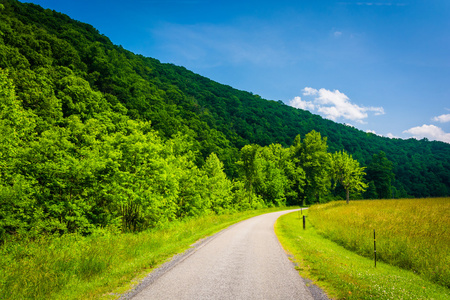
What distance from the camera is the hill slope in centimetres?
3794

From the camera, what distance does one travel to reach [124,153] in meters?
20.2

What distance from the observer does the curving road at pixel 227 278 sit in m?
5.82

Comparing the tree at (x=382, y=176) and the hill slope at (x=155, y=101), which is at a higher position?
the hill slope at (x=155, y=101)

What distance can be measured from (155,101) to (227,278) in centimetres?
7200

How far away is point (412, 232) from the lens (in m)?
11.9

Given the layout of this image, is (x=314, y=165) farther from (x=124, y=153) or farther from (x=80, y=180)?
(x=80, y=180)

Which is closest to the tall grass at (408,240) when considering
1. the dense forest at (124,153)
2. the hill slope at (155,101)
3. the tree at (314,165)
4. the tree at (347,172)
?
the dense forest at (124,153)

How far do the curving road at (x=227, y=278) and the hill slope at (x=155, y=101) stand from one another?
3020 cm

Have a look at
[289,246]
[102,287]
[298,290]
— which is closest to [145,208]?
[289,246]

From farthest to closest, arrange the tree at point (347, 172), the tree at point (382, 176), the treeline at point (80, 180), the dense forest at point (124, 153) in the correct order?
the tree at point (382, 176) < the tree at point (347, 172) < the dense forest at point (124, 153) < the treeline at point (80, 180)

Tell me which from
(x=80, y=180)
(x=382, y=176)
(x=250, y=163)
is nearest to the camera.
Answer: (x=80, y=180)

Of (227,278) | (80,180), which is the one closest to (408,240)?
(227,278)

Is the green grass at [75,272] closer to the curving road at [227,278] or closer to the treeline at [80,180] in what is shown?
the curving road at [227,278]

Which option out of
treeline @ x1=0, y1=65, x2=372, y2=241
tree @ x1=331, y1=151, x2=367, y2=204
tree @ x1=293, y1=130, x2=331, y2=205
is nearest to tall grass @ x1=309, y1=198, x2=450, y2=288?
treeline @ x1=0, y1=65, x2=372, y2=241
